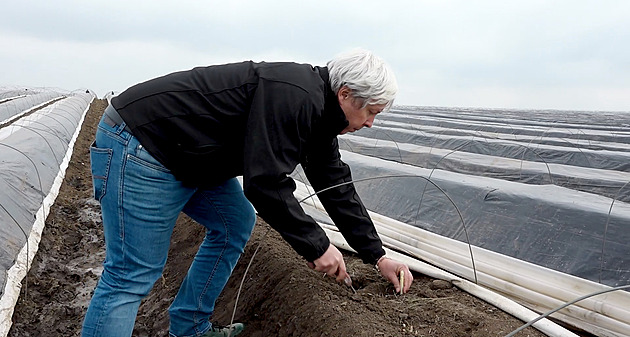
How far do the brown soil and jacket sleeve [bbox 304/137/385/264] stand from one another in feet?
1.03

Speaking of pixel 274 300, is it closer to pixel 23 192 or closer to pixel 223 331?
pixel 223 331

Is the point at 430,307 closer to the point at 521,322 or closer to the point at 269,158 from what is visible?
the point at 521,322

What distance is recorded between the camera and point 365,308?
2.37 meters

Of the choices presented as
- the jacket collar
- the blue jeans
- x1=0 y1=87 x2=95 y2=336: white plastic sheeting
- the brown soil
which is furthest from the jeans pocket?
x1=0 y1=87 x2=95 y2=336: white plastic sheeting

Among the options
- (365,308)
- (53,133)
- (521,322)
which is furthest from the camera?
(53,133)

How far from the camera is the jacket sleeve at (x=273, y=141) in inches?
63.2

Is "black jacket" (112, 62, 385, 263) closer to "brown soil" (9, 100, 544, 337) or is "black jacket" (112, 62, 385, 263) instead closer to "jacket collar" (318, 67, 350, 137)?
"jacket collar" (318, 67, 350, 137)

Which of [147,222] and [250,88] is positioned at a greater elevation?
[250,88]

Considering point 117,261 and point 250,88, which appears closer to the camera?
point 250,88

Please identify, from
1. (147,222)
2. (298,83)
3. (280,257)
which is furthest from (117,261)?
(280,257)

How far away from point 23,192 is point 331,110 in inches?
147

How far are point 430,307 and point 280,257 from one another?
104 centimetres

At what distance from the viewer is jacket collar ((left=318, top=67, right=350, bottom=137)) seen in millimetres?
1767

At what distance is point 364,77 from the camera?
1.67 meters
